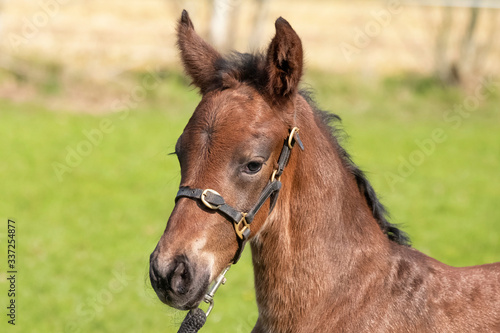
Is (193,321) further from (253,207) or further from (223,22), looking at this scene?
(223,22)

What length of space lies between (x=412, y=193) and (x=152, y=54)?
9980mm

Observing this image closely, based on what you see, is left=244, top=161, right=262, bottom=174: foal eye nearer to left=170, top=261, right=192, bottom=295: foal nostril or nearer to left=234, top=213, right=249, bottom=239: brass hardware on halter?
left=234, top=213, right=249, bottom=239: brass hardware on halter

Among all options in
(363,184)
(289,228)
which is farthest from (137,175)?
(289,228)

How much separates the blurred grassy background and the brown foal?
1.58ft

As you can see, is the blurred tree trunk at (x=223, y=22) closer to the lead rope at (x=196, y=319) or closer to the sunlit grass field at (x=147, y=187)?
the sunlit grass field at (x=147, y=187)

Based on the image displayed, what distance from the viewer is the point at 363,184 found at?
3.64 metres

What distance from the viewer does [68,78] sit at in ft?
52.4

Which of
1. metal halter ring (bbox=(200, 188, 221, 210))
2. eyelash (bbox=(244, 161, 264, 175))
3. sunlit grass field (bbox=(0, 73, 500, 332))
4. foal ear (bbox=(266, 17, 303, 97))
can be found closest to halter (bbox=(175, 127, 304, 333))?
metal halter ring (bbox=(200, 188, 221, 210))

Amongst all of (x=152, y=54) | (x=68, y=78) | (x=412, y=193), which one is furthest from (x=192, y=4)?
(x=412, y=193)

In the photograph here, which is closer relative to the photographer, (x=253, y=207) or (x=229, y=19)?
(x=253, y=207)

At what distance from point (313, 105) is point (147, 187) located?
27.3 feet

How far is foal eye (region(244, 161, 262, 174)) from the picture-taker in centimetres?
303

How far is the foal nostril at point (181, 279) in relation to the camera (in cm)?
282

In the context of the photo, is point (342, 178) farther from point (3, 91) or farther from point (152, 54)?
point (152, 54)
